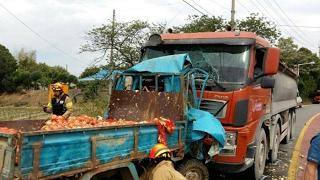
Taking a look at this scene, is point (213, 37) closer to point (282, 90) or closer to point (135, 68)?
point (135, 68)

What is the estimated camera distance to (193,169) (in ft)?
23.3

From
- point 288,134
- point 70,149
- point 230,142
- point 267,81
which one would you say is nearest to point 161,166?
point 70,149

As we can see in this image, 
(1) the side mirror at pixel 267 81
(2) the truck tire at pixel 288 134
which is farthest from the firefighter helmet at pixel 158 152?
(2) the truck tire at pixel 288 134

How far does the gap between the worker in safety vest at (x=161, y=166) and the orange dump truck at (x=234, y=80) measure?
2108 mm

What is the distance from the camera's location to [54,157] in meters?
4.41

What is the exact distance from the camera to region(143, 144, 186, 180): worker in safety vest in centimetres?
505

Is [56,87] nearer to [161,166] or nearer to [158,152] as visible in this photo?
[158,152]

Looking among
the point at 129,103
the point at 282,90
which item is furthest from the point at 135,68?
the point at 282,90

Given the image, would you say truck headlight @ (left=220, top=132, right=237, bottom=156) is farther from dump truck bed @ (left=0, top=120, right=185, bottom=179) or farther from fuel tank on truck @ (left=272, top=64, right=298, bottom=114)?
fuel tank on truck @ (left=272, top=64, right=298, bottom=114)

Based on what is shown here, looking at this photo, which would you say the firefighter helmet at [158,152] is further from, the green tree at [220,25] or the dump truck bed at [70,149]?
the green tree at [220,25]

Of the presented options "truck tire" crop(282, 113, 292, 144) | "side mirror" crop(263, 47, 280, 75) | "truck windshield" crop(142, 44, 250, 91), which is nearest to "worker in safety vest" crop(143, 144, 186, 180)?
"truck windshield" crop(142, 44, 250, 91)

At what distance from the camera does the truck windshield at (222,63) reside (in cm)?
783

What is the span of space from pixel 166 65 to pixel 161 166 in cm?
250

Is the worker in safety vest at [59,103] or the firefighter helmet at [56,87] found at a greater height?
the firefighter helmet at [56,87]
